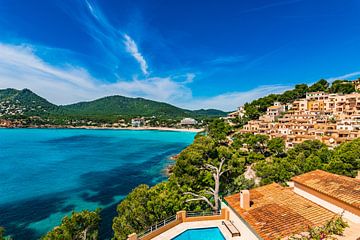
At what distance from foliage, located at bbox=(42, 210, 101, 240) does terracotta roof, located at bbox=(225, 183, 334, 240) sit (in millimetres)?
7817

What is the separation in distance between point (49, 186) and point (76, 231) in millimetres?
21542

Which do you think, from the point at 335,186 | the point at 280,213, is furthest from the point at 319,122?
the point at 280,213

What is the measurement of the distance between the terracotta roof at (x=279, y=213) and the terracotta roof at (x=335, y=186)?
80 centimetres

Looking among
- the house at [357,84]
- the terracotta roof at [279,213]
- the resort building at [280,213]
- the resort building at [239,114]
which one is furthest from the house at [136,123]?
the terracotta roof at [279,213]

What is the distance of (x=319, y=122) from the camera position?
1521 inches

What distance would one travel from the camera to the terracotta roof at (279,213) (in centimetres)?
751

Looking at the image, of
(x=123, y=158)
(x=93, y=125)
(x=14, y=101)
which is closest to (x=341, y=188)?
(x=123, y=158)

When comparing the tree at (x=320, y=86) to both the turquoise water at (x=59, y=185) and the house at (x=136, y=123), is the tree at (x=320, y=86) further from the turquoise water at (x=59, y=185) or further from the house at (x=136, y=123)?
the house at (x=136, y=123)

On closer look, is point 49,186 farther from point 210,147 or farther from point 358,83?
point 358,83

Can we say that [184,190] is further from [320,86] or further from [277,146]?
[320,86]

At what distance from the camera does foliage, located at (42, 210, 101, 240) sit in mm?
10134

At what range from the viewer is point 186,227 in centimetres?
952

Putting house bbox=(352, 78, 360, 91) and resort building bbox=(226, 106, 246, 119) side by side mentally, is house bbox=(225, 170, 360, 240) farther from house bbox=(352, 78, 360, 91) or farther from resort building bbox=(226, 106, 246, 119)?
house bbox=(352, 78, 360, 91)

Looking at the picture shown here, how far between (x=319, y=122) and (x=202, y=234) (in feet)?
130
